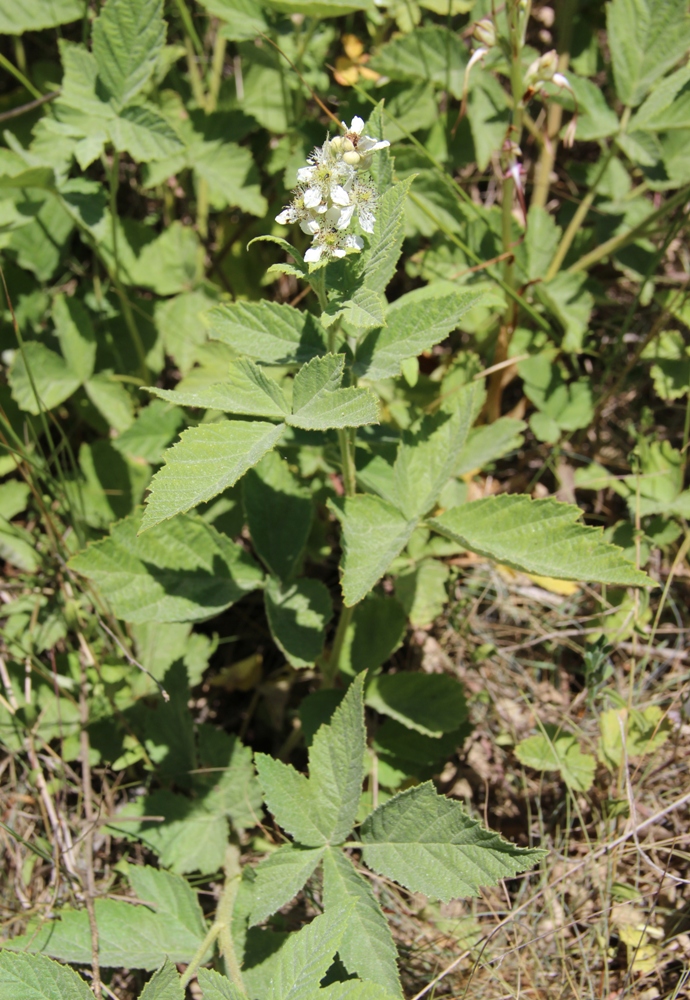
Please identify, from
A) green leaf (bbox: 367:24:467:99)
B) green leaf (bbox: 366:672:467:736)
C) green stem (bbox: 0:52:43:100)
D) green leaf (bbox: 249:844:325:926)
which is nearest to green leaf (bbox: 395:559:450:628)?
green leaf (bbox: 366:672:467:736)

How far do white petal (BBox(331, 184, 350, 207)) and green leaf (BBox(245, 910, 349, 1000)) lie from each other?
1390 mm

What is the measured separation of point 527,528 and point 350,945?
984 mm

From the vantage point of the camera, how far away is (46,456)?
3.01 metres

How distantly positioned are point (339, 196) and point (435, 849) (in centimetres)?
137

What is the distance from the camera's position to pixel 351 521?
1831mm

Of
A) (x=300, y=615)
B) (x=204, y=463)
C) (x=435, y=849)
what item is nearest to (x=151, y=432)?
(x=300, y=615)

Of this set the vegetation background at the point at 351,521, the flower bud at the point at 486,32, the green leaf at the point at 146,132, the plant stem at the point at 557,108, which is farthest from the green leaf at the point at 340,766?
the plant stem at the point at 557,108

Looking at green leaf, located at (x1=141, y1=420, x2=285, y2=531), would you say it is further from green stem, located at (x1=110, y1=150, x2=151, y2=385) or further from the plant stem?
the plant stem

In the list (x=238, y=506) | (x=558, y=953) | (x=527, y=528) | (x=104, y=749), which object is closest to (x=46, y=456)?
(x=238, y=506)

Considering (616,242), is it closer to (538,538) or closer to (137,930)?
(538,538)

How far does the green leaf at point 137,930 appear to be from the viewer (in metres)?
1.88

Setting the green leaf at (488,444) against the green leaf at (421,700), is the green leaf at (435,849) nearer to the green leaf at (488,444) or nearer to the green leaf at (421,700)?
the green leaf at (421,700)

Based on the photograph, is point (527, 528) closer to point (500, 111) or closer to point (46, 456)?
point (500, 111)

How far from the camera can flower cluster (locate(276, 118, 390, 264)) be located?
1500mm
